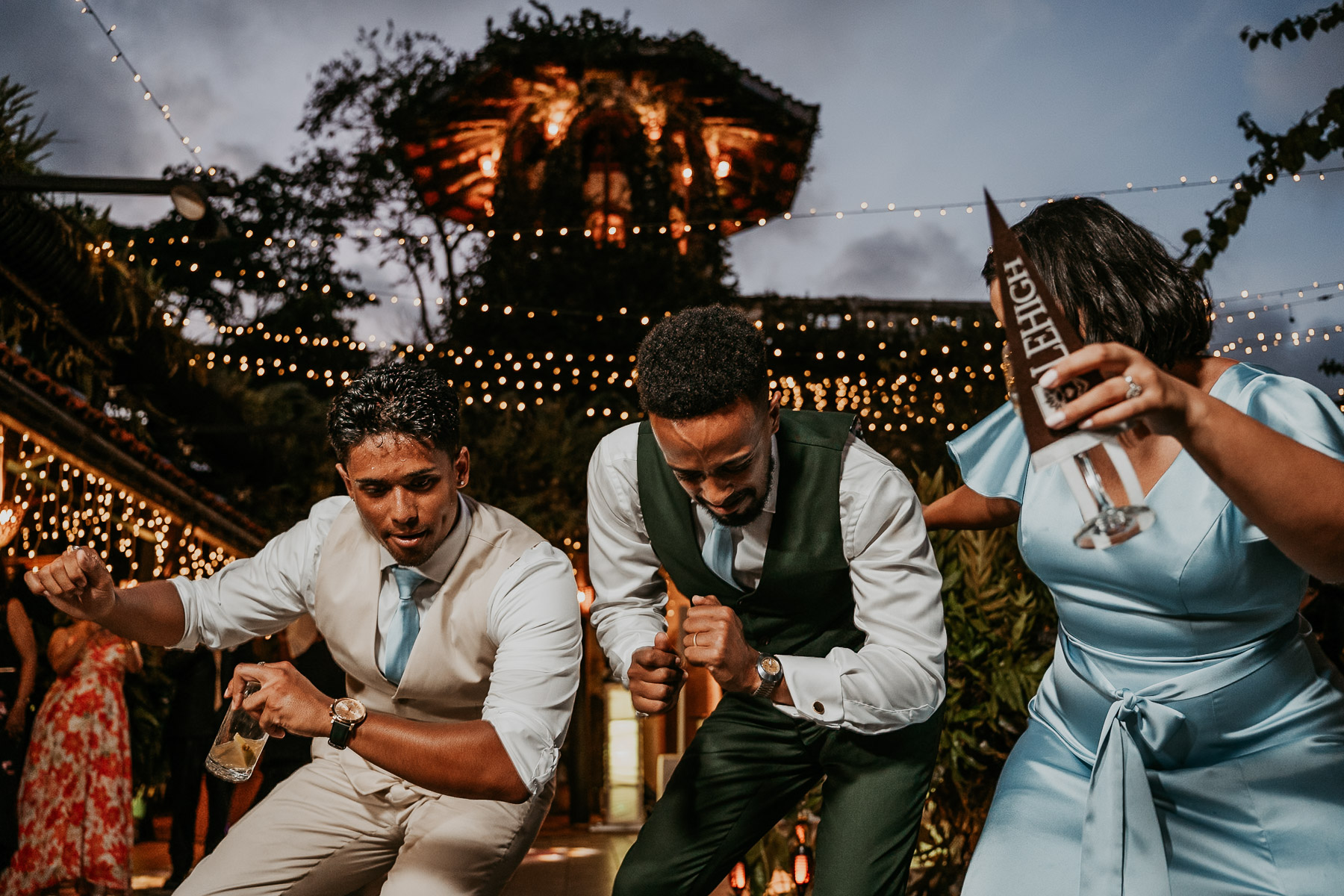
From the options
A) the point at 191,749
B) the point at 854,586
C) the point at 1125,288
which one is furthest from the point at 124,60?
the point at 1125,288

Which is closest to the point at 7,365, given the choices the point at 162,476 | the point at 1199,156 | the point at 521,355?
the point at 162,476

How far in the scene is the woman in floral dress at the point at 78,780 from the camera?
5.60 meters

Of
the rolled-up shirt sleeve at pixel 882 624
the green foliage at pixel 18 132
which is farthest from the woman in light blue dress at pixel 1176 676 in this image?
the green foliage at pixel 18 132

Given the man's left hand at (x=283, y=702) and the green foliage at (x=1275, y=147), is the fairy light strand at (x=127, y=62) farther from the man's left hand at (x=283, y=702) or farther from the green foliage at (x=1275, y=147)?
the green foliage at (x=1275, y=147)

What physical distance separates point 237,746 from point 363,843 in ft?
1.32

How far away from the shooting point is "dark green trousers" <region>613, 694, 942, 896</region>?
2.19 meters

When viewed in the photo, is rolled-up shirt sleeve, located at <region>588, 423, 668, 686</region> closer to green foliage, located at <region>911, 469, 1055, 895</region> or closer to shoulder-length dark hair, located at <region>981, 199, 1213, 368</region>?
shoulder-length dark hair, located at <region>981, 199, 1213, 368</region>

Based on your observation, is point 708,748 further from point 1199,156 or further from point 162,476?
point 1199,156

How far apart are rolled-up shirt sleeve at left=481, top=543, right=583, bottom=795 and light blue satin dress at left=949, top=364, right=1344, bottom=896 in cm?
84

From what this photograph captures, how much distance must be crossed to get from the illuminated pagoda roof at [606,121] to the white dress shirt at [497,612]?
479 inches

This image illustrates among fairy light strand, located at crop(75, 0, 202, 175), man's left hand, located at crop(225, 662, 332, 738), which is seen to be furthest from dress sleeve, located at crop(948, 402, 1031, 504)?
fairy light strand, located at crop(75, 0, 202, 175)

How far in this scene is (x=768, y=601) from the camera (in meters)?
2.29

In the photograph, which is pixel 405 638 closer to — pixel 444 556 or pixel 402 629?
pixel 402 629

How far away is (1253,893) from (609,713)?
9.84 metres
